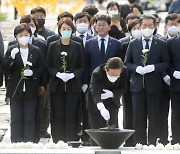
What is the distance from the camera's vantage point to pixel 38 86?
1591cm

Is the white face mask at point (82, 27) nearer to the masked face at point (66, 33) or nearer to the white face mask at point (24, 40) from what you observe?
the masked face at point (66, 33)

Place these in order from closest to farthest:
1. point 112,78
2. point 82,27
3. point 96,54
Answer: point 112,78
point 96,54
point 82,27

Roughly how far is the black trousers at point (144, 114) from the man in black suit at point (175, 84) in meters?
0.25

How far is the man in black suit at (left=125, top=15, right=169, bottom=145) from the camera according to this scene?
15.8 metres

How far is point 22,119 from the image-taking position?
51.7 feet

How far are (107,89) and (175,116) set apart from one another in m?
1.50

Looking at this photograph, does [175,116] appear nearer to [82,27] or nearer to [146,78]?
[146,78]

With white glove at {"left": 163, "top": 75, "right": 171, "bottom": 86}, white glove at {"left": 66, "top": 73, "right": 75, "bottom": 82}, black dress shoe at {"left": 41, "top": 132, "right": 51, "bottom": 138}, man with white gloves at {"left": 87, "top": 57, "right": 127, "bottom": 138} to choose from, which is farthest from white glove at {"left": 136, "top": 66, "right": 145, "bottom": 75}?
black dress shoe at {"left": 41, "top": 132, "right": 51, "bottom": 138}

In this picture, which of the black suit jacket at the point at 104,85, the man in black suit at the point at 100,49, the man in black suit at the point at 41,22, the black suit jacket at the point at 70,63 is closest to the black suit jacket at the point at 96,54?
the man in black suit at the point at 100,49

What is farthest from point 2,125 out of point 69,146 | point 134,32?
point 69,146

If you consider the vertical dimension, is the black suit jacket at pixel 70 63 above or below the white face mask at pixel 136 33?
below

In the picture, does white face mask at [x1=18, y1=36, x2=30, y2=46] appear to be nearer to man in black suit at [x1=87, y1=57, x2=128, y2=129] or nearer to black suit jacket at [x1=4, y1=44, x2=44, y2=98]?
black suit jacket at [x1=4, y1=44, x2=44, y2=98]

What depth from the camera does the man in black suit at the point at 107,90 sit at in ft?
47.8

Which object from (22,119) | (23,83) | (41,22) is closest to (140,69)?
(23,83)
